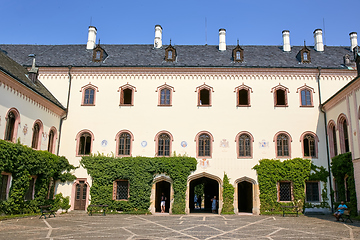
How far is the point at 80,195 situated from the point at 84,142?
149 inches

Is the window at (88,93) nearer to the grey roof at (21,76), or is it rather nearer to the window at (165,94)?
the grey roof at (21,76)

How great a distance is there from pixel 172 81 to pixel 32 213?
42.6ft

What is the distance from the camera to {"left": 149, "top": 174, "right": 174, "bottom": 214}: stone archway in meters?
24.2

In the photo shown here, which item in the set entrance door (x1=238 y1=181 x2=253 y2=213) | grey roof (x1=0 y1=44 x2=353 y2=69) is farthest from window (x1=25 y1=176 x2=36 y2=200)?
entrance door (x1=238 y1=181 x2=253 y2=213)

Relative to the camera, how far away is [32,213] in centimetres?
2125

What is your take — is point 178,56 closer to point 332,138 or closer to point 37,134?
point 37,134

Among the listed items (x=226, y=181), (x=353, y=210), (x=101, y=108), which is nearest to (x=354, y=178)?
(x=353, y=210)

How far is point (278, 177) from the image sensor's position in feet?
79.0

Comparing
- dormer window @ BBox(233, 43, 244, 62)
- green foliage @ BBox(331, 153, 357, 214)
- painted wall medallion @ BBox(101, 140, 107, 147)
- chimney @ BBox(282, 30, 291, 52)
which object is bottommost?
green foliage @ BBox(331, 153, 357, 214)

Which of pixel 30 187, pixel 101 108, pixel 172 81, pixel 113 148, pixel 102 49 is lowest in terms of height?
pixel 30 187

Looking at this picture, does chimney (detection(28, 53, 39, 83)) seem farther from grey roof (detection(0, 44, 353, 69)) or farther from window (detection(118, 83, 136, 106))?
window (detection(118, 83, 136, 106))

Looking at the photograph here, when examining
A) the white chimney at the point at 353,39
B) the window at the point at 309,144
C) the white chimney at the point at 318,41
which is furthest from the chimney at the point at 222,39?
the white chimney at the point at 353,39

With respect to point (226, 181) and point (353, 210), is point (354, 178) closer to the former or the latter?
point (353, 210)

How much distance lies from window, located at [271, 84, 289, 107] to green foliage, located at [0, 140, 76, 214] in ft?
51.5
